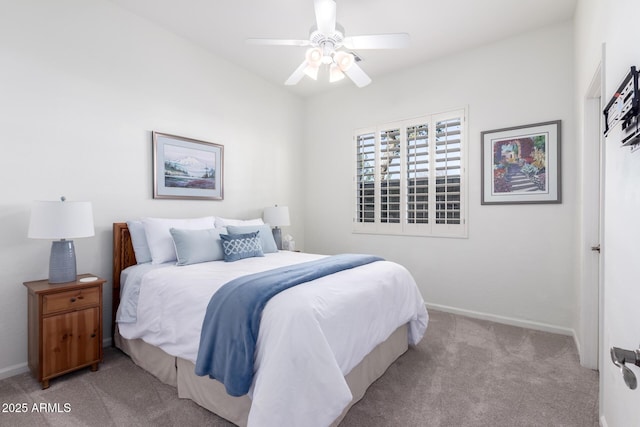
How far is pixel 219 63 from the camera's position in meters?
3.81

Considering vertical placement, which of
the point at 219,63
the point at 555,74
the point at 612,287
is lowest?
the point at 612,287

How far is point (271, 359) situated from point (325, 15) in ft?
7.30

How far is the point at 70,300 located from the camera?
7.48ft

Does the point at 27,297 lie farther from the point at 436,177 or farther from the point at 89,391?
the point at 436,177

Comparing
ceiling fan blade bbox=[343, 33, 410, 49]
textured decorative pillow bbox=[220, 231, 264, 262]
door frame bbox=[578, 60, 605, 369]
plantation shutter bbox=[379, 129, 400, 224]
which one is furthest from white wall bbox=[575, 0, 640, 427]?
textured decorative pillow bbox=[220, 231, 264, 262]

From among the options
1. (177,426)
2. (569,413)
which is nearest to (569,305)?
(569,413)

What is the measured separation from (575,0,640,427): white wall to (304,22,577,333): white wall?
4.56 ft

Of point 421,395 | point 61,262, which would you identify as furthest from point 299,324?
point 61,262

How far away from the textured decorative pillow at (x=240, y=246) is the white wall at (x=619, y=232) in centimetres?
254

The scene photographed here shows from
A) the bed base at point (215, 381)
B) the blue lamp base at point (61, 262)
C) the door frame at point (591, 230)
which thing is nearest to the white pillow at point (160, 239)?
the blue lamp base at point (61, 262)

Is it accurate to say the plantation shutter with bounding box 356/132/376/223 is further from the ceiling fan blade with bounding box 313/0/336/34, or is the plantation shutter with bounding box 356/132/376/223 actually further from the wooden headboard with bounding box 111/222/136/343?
the wooden headboard with bounding box 111/222/136/343

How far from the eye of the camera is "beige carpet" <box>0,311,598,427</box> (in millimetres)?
1860

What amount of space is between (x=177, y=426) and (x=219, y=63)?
3.60 m

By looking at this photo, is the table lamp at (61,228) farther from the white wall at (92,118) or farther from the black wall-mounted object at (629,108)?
the black wall-mounted object at (629,108)
